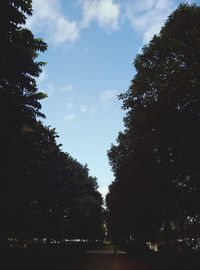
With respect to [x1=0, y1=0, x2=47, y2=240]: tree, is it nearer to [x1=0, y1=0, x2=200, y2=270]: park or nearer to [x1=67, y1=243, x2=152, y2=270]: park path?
[x1=0, y1=0, x2=200, y2=270]: park

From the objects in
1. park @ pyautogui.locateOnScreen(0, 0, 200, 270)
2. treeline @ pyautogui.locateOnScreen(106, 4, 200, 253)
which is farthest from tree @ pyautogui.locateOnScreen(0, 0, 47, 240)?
treeline @ pyautogui.locateOnScreen(106, 4, 200, 253)

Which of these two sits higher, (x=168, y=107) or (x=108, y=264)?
(x=168, y=107)

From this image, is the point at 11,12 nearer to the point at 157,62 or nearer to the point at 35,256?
the point at 157,62

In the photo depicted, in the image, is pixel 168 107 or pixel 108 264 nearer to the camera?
pixel 168 107

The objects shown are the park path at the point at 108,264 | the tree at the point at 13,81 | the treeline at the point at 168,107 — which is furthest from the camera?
the park path at the point at 108,264

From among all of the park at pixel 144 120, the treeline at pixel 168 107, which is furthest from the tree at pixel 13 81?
the treeline at pixel 168 107

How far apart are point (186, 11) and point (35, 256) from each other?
1811cm

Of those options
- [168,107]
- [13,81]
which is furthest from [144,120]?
[13,81]

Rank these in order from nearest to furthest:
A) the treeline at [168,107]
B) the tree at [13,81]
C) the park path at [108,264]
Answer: the tree at [13,81], the treeline at [168,107], the park path at [108,264]

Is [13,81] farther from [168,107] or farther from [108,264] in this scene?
[108,264]

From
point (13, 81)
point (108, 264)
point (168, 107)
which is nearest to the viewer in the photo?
point (13, 81)


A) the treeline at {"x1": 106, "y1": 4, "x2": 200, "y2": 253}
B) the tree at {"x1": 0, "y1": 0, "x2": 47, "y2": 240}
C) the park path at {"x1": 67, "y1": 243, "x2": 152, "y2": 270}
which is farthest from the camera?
the park path at {"x1": 67, "y1": 243, "x2": 152, "y2": 270}

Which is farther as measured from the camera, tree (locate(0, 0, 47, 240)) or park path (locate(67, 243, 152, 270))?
park path (locate(67, 243, 152, 270))

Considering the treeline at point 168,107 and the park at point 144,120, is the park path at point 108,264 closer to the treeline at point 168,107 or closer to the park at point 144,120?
the park at point 144,120
